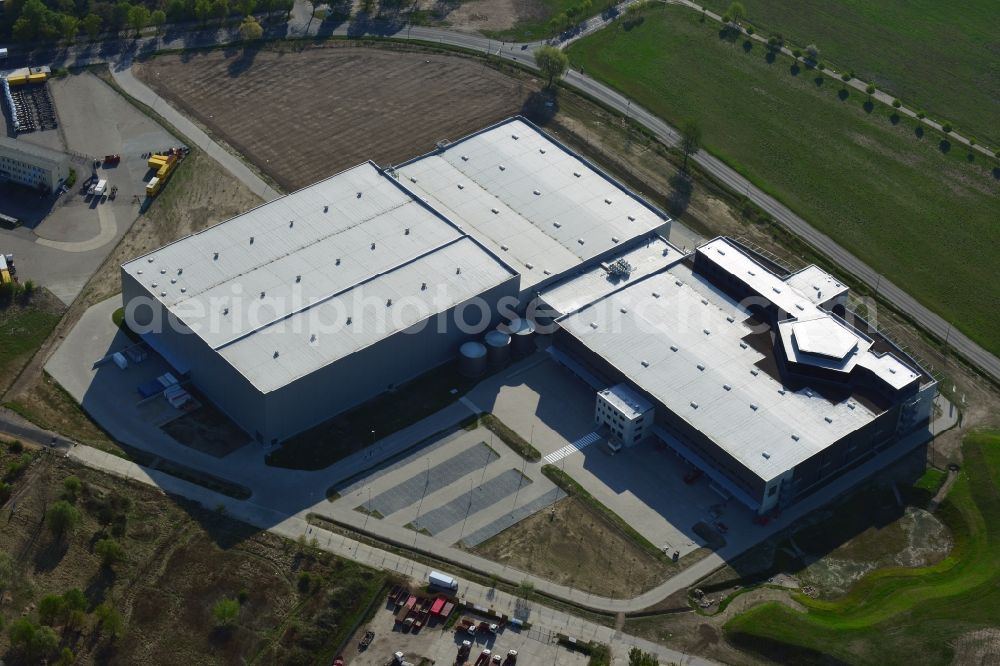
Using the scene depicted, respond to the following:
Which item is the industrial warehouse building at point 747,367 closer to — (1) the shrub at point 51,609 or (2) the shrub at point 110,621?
(2) the shrub at point 110,621

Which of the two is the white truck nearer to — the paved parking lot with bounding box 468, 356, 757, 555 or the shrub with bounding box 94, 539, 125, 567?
the paved parking lot with bounding box 468, 356, 757, 555

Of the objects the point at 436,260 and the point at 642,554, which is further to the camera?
the point at 436,260

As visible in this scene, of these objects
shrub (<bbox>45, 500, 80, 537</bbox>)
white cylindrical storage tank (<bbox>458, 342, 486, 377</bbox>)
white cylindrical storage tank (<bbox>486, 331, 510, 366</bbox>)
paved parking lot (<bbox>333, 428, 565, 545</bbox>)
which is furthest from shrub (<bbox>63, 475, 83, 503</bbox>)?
white cylindrical storage tank (<bbox>486, 331, 510, 366</bbox>)

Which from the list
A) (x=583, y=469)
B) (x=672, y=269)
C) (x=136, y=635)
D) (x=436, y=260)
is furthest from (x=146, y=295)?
(x=672, y=269)

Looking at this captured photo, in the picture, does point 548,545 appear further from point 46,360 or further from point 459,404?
point 46,360

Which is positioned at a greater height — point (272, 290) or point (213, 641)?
point (272, 290)

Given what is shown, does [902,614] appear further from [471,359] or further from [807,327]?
→ [471,359]
